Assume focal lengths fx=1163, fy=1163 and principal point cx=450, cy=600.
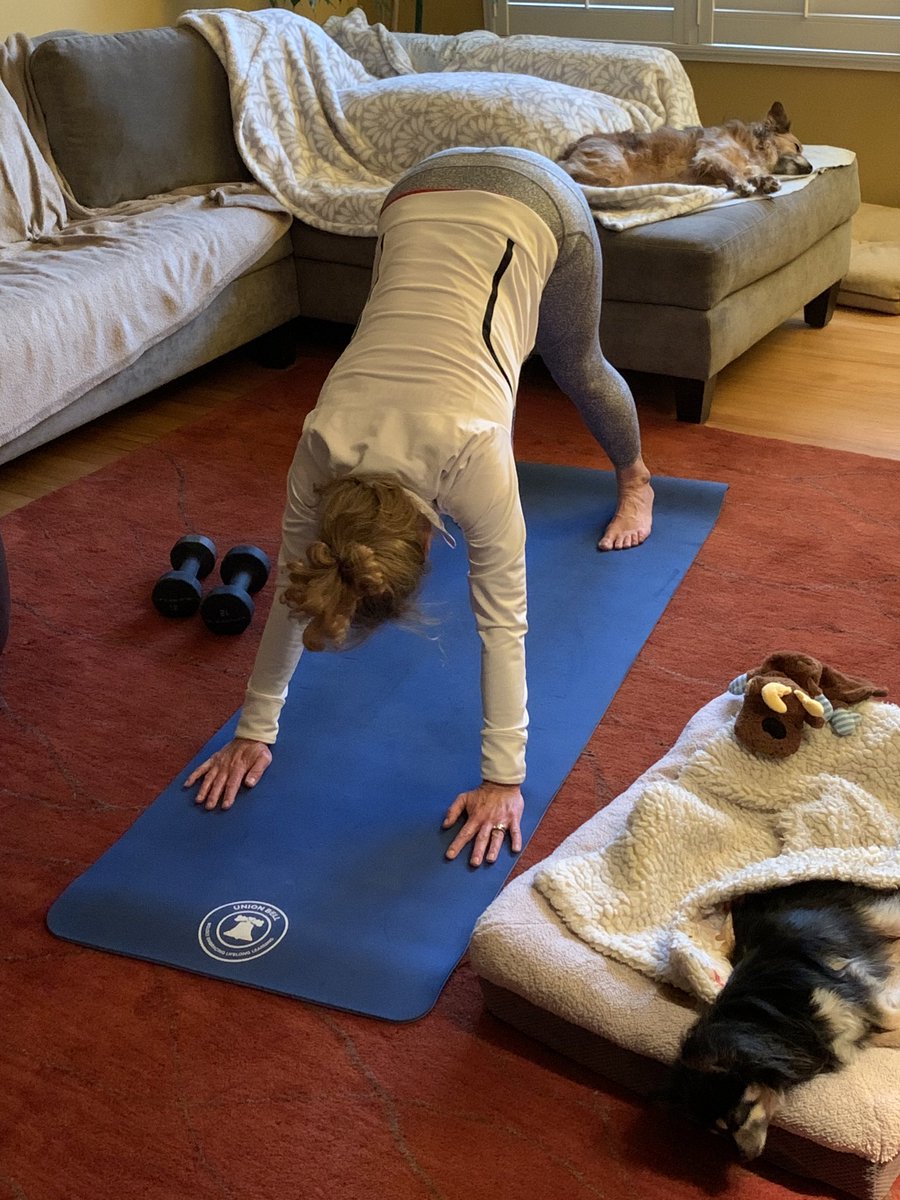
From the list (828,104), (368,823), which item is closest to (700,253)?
(368,823)

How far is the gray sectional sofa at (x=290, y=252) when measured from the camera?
3031 millimetres

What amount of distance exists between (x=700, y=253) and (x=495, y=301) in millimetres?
1386

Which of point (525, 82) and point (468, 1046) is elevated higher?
point (525, 82)

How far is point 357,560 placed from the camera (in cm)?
140

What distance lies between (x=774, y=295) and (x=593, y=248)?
1424 millimetres

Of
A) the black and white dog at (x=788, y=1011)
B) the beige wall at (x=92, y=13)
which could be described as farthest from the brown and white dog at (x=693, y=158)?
the black and white dog at (x=788, y=1011)

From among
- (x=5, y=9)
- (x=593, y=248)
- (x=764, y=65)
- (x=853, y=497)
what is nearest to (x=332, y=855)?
(x=593, y=248)

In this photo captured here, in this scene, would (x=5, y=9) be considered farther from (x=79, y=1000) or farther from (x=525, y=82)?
(x=79, y=1000)

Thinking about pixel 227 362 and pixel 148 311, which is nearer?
pixel 148 311

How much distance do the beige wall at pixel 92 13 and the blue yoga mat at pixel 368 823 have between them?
8.37 feet

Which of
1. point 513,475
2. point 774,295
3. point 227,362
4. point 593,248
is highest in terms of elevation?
point 593,248

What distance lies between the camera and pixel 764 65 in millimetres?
4566

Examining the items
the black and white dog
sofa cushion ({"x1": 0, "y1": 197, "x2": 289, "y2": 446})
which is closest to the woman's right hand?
the black and white dog

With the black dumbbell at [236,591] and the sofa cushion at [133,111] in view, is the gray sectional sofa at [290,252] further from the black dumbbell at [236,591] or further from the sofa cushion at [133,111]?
the black dumbbell at [236,591]
